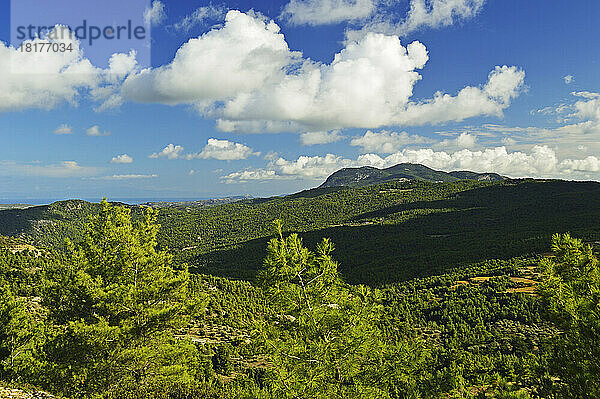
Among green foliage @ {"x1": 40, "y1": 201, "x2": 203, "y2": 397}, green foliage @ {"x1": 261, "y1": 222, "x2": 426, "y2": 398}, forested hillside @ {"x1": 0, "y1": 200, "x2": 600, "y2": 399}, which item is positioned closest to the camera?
green foliage @ {"x1": 261, "y1": 222, "x2": 426, "y2": 398}

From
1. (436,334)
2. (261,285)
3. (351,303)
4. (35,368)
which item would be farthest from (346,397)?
(436,334)

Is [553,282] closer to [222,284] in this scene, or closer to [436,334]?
[436,334]

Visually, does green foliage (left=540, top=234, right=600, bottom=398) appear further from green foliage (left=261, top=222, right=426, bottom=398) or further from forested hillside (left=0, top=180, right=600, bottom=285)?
forested hillside (left=0, top=180, right=600, bottom=285)

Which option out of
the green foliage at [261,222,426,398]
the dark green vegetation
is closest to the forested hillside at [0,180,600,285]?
the dark green vegetation

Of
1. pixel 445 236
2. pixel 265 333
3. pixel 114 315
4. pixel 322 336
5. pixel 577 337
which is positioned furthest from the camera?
pixel 445 236

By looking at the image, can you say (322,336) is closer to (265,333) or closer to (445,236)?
(265,333)

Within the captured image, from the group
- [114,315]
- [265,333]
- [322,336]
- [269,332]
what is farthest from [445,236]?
[265,333]

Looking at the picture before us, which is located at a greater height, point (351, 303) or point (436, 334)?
point (351, 303)

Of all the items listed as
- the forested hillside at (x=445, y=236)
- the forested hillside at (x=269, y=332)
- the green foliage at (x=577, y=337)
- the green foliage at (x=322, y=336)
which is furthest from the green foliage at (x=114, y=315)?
the forested hillside at (x=445, y=236)

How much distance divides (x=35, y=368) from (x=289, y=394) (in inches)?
565

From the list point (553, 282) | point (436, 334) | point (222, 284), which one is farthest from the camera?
point (222, 284)

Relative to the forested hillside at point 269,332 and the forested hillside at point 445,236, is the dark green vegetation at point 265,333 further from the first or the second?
the forested hillside at point 445,236

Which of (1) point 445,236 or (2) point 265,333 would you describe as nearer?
(2) point 265,333

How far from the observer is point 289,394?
1027 centimetres
